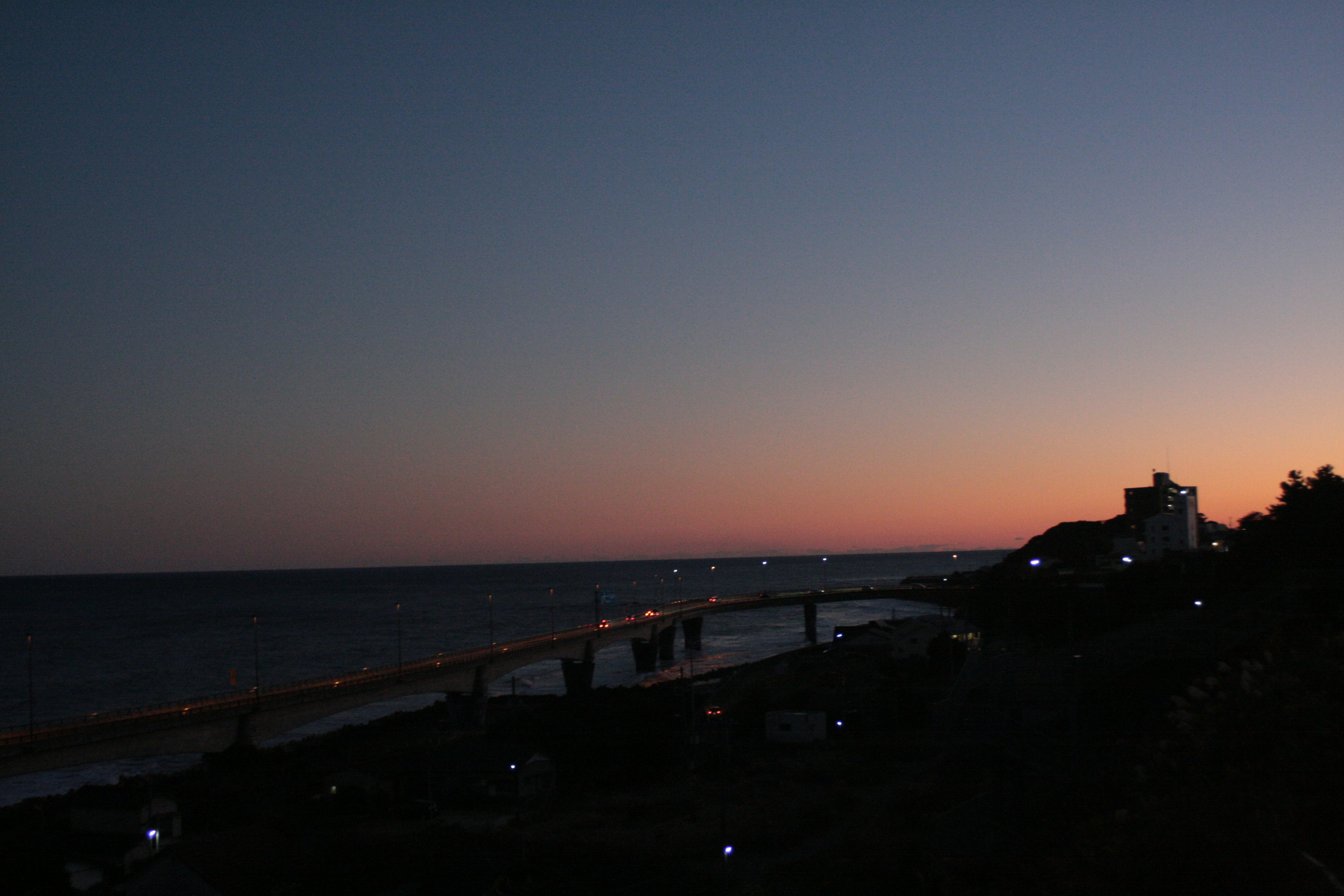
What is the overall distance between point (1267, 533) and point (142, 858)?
3869 centimetres

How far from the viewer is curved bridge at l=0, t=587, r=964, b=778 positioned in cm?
2772

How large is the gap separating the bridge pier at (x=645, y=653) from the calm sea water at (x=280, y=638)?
1321 mm

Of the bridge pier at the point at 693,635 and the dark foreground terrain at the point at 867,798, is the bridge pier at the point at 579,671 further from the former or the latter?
the bridge pier at the point at 693,635

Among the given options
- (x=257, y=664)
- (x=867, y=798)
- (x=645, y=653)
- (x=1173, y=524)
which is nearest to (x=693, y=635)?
(x=645, y=653)

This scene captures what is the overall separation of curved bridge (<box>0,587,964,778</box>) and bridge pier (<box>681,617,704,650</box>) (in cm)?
2060

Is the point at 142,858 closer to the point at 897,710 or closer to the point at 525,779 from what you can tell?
the point at 525,779

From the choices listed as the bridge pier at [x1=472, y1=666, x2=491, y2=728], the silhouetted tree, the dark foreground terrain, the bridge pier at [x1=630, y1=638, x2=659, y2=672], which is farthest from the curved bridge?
the silhouetted tree

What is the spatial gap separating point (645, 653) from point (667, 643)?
4086mm

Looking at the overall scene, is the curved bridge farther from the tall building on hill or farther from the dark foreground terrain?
the tall building on hill

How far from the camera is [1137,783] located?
12.2m

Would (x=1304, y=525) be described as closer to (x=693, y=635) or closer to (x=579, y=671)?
(x=579, y=671)

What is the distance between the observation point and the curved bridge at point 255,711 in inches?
1091

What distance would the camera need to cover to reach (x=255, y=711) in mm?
33250

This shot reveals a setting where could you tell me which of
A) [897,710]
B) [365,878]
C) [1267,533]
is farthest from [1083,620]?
[365,878]
